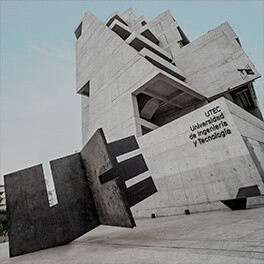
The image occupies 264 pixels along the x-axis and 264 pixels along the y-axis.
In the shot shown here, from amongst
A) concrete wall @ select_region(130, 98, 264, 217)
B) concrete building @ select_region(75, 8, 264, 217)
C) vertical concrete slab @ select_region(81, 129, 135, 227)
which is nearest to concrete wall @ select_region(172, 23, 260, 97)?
concrete building @ select_region(75, 8, 264, 217)

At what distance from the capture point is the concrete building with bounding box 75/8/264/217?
22.4 ft

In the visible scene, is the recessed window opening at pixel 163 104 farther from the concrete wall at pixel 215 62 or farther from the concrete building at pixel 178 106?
the concrete wall at pixel 215 62

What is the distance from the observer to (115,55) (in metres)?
16.0

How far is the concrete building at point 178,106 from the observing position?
6.83 meters

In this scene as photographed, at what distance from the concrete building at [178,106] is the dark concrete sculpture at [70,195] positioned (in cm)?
425

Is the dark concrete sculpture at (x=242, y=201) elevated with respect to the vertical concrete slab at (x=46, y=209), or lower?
lower

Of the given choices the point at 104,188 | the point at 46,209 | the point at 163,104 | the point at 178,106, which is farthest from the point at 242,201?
the point at 163,104

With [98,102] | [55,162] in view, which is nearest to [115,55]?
[98,102]

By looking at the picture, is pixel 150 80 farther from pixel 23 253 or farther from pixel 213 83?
pixel 23 253

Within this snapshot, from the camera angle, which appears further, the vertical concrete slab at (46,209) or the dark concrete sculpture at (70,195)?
the vertical concrete slab at (46,209)

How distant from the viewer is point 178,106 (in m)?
16.4

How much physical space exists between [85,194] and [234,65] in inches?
652

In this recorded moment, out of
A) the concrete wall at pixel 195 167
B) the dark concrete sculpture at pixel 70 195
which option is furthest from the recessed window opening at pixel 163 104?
the dark concrete sculpture at pixel 70 195

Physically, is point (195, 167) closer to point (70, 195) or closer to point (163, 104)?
point (70, 195)
